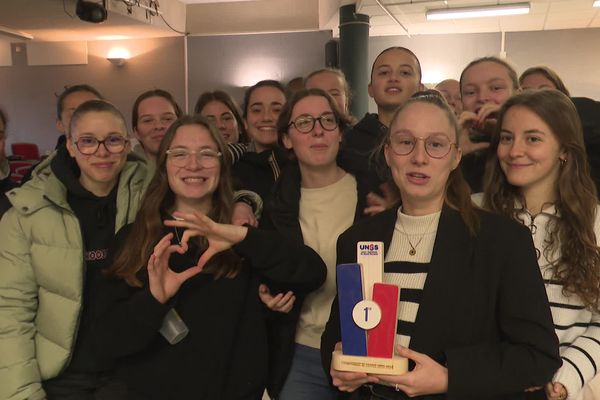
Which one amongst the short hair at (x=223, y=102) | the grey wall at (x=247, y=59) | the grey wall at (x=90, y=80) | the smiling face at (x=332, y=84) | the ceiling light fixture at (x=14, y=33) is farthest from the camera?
the grey wall at (x=90, y=80)

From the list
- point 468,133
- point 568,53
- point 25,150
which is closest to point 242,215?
point 468,133

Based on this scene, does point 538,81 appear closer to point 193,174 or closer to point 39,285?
Result: point 193,174

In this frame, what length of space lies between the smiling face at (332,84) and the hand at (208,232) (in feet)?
4.59

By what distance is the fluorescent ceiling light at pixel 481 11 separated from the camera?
7438mm

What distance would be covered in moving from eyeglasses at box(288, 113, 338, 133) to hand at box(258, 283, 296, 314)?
2.09ft

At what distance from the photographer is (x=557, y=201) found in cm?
173

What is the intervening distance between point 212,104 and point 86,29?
6.75 meters

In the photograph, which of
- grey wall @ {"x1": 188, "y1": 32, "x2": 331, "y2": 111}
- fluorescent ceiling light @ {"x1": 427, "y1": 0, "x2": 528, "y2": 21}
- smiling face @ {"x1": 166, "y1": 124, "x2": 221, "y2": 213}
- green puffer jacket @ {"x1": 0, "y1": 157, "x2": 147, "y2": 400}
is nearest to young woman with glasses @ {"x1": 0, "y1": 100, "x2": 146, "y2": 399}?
green puffer jacket @ {"x1": 0, "y1": 157, "x2": 147, "y2": 400}

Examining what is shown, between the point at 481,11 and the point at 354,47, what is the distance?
1887mm

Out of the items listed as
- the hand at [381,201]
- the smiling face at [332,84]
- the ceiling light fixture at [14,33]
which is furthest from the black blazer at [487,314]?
the ceiling light fixture at [14,33]

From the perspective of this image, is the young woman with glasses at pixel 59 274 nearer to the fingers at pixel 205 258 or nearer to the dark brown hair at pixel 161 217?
the dark brown hair at pixel 161 217

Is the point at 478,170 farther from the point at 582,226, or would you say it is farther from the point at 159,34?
the point at 159,34

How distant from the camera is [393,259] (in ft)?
5.02

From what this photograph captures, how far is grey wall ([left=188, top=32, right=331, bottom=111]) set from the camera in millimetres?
9141
